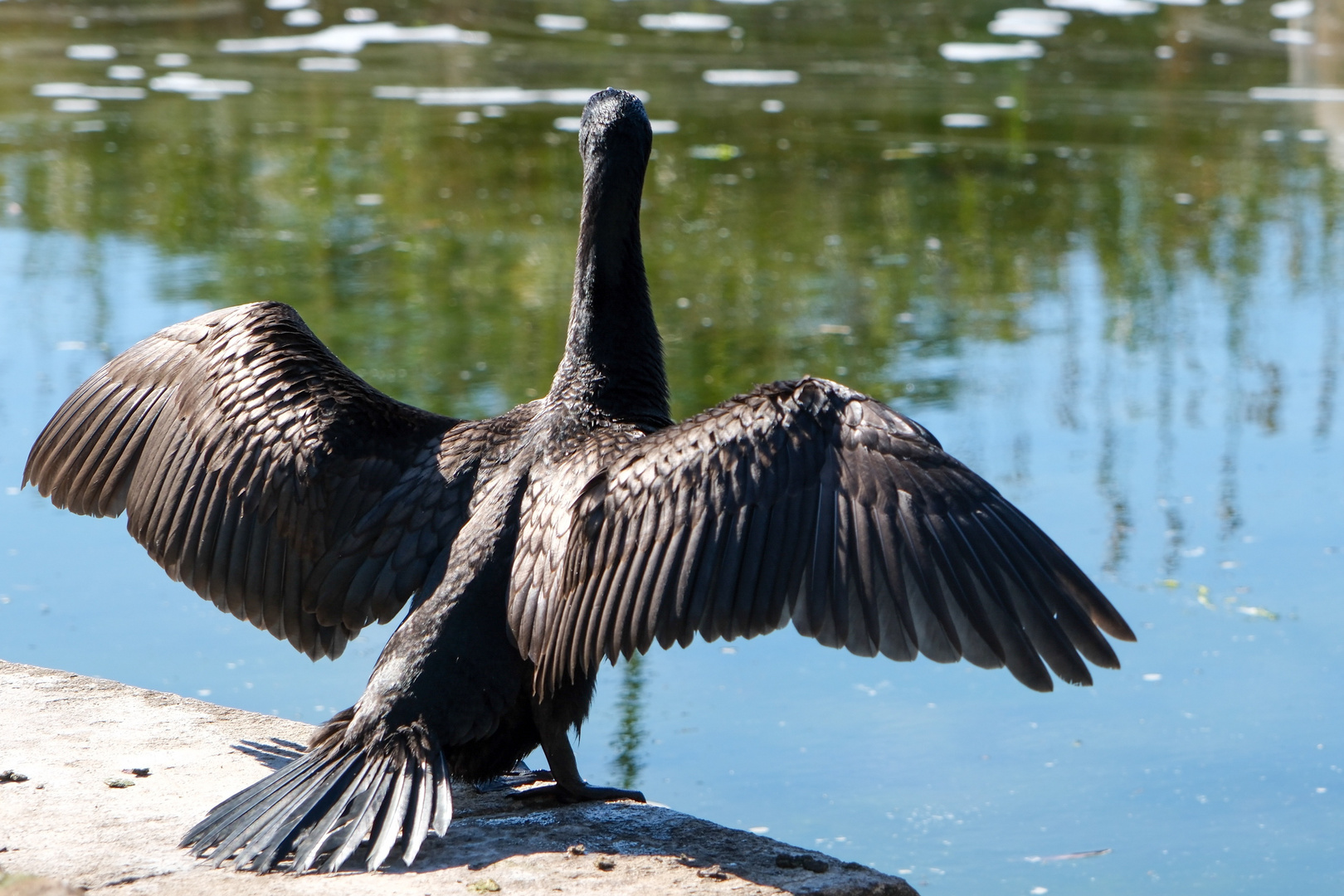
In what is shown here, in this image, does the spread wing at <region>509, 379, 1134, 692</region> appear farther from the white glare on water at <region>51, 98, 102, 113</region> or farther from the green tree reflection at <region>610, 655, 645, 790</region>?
the white glare on water at <region>51, 98, 102, 113</region>

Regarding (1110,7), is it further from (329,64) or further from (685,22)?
(329,64)

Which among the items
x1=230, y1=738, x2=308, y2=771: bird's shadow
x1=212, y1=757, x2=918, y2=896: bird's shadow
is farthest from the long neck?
x1=230, y1=738, x2=308, y2=771: bird's shadow

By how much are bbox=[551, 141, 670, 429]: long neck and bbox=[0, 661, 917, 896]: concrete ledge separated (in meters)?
0.98

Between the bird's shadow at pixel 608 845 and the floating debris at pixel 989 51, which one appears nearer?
the bird's shadow at pixel 608 845

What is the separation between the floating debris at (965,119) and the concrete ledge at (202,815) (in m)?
9.01

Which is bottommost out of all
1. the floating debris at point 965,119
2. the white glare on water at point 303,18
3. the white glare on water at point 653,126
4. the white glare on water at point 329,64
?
the floating debris at point 965,119

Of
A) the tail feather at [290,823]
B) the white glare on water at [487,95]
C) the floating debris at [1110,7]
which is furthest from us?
the floating debris at [1110,7]

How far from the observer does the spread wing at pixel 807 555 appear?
3.26 metres

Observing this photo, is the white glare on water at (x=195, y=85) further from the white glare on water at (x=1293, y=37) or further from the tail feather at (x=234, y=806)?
the tail feather at (x=234, y=806)

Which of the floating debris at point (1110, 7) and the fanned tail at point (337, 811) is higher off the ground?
the floating debris at point (1110, 7)

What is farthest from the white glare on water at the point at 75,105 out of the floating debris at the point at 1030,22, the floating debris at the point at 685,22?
the floating debris at the point at 1030,22

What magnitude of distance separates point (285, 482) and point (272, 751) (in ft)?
2.10

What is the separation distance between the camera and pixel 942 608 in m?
3.25

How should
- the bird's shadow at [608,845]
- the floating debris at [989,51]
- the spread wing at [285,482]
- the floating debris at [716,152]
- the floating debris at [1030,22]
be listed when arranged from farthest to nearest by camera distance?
the floating debris at [1030,22]
the floating debris at [989,51]
the floating debris at [716,152]
the spread wing at [285,482]
the bird's shadow at [608,845]
